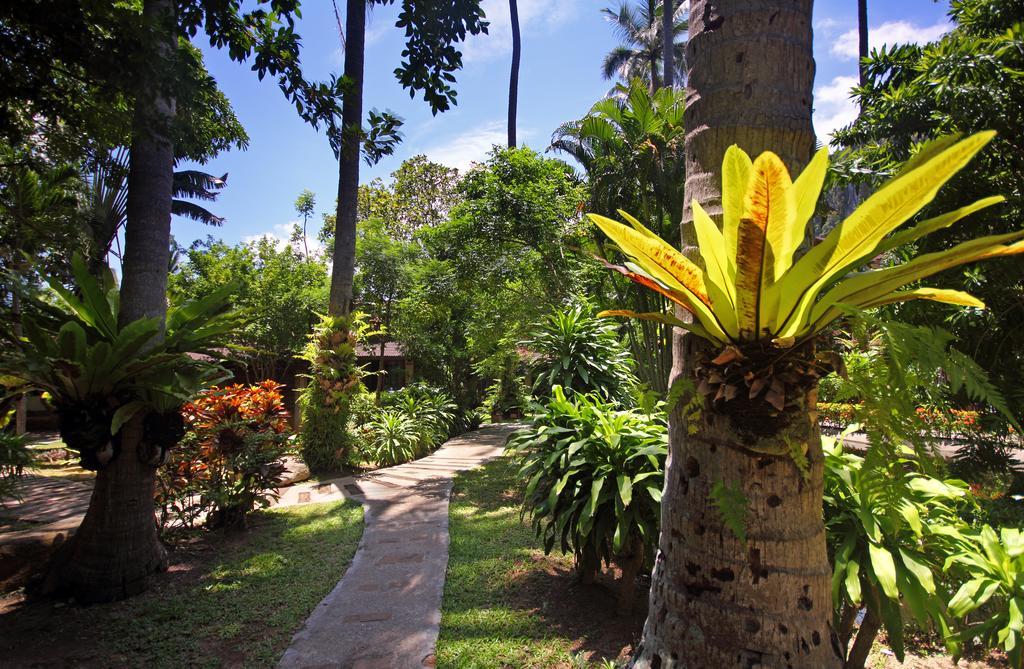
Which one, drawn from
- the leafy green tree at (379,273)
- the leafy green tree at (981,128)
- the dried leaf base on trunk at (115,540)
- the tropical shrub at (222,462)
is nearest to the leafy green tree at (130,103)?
the dried leaf base on trunk at (115,540)

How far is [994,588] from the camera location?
1.86 m

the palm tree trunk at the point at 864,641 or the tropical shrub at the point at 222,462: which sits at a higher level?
the tropical shrub at the point at 222,462

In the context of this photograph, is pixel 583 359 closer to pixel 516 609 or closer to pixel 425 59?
pixel 516 609

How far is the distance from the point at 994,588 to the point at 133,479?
17.1 feet

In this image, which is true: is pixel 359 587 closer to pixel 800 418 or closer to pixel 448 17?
pixel 800 418

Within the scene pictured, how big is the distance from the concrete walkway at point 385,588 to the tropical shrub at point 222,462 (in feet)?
4.34

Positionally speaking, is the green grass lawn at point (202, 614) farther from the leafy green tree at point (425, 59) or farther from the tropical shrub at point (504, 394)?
the tropical shrub at point (504, 394)

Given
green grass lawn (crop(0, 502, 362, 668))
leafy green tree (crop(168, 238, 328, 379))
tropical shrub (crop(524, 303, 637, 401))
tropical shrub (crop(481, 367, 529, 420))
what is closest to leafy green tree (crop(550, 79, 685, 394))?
tropical shrub (crop(524, 303, 637, 401))

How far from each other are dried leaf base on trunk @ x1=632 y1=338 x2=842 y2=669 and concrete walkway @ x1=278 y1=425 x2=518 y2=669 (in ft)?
7.43

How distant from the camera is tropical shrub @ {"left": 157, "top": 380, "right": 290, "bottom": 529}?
16.1ft

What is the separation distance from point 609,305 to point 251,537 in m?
5.88

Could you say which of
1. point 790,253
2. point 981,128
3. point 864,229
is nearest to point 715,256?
point 790,253

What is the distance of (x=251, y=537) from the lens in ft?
17.0

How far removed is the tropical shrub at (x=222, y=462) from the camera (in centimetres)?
491
